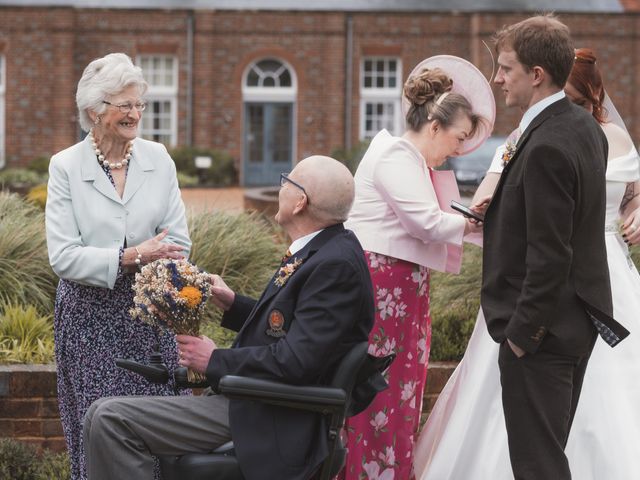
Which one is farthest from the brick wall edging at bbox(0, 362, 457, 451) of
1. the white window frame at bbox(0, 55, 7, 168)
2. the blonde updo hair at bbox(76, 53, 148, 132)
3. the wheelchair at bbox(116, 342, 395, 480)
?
the white window frame at bbox(0, 55, 7, 168)

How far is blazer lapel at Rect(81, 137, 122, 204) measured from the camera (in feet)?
15.7

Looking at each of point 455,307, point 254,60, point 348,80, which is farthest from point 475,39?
point 455,307

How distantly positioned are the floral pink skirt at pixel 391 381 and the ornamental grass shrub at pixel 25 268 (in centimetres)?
281

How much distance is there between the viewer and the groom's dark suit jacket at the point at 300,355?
400 cm

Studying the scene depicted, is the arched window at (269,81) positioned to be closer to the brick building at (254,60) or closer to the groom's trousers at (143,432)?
A: the brick building at (254,60)

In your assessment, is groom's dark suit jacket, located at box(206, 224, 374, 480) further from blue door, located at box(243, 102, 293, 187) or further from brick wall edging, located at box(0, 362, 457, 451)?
blue door, located at box(243, 102, 293, 187)

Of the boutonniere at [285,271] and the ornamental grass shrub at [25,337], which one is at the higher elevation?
the boutonniere at [285,271]

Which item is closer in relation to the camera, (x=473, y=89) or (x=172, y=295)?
(x=172, y=295)

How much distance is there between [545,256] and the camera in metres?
3.94

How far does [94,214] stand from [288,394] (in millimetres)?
1263

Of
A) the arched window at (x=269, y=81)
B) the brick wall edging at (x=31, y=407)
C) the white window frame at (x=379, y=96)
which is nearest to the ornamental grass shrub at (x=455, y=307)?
the brick wall edging at (x=31, y=407)

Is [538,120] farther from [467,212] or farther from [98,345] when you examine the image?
[98,345]

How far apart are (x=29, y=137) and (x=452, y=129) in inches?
1118

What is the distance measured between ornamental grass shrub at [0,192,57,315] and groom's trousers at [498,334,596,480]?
3.90 metres
